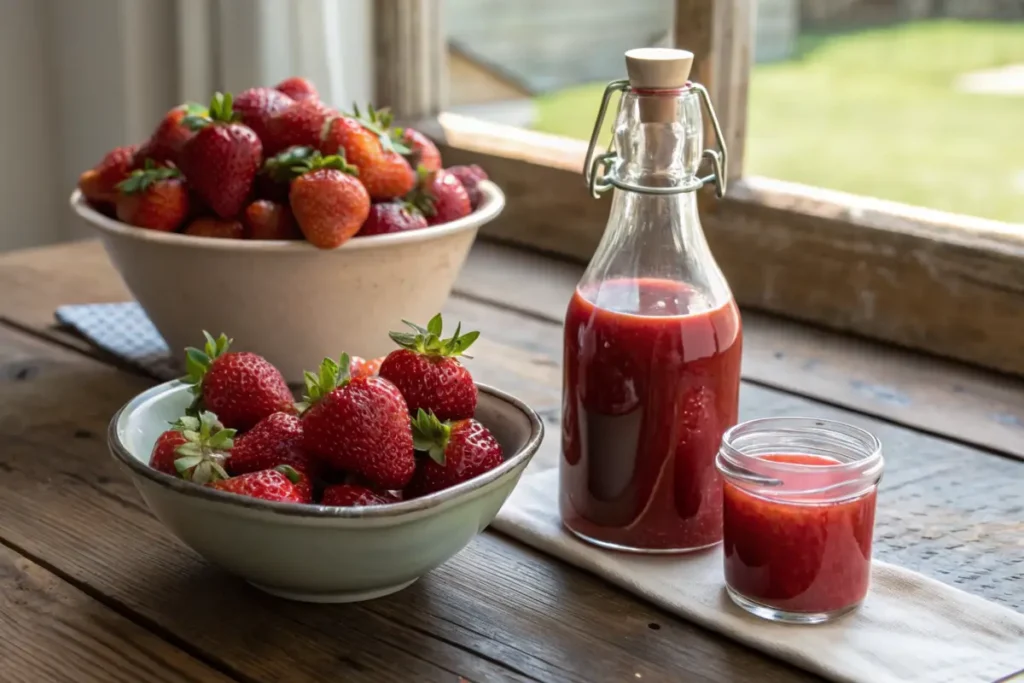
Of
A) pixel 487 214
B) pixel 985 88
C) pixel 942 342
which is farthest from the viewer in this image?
pixel 985 88

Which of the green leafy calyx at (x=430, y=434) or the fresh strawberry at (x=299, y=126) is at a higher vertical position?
the fresh strawberry at (x=299, y=126)

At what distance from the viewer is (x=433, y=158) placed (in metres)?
1.20

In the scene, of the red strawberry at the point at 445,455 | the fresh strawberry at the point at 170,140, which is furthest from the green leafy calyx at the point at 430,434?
the fresh strawberry at the point at 170,140

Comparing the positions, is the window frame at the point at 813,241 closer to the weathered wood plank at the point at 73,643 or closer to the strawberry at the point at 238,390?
the strawberry at the point at 238,390

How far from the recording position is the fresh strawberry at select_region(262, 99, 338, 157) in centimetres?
113

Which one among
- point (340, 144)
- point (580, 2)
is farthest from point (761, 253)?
point (580, 2)

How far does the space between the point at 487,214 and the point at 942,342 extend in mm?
496

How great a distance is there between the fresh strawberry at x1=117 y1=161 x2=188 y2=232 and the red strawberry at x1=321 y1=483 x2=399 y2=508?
0.42 meters

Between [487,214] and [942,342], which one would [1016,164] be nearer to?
[942,342]

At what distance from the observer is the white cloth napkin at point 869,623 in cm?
77

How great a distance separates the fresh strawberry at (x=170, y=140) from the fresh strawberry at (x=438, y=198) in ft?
0.64

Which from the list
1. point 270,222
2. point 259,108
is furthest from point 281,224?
point 259,108

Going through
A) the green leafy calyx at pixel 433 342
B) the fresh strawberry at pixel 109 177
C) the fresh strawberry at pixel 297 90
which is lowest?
the green leafy calyx at pixel 433 342

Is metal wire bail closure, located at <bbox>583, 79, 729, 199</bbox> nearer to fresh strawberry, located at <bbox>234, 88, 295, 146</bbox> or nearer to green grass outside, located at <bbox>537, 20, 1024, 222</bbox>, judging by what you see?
fresh strawberry, located at <bbox>234, 88, 295, 146</bbox>
